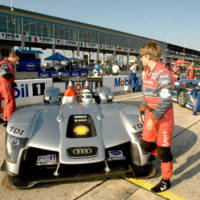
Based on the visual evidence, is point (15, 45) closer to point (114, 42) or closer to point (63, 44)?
point (63, 44)

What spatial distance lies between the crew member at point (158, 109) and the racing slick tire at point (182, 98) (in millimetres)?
5138

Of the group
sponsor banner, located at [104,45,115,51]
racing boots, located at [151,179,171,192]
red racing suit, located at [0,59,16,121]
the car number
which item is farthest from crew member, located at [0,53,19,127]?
sponsor banner, located at [104,45,115,51]

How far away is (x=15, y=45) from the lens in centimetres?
3266

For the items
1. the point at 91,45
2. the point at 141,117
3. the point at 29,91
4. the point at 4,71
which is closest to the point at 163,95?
the point at 141,117

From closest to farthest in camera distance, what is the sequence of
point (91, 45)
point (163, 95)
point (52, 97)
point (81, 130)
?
point (163, 95), point (81, 130), point (52, 97), point (91, 45)

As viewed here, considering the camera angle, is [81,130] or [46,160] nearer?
[46,160]

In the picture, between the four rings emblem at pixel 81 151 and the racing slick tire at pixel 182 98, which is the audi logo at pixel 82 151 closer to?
the four rings emblem at pixel 81 151

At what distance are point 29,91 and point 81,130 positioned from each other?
17.5ft

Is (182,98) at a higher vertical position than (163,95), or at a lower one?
lower

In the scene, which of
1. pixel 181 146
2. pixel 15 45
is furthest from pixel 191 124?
pixel 15 45

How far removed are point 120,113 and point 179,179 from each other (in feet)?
3.64

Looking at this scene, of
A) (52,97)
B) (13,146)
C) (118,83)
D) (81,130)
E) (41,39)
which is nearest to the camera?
(13,146)

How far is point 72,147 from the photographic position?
7.20 ft

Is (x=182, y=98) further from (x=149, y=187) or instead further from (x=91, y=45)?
(x=91, y=45)
